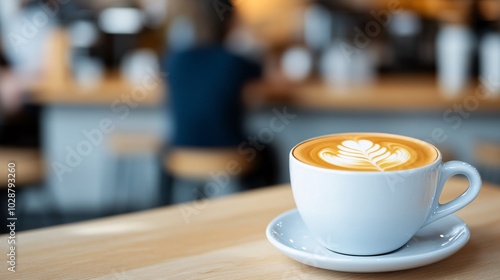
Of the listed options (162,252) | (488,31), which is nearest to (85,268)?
(162,252)

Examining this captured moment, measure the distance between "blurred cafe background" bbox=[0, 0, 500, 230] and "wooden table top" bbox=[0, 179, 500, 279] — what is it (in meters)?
1.72

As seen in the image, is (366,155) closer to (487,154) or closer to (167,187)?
(487,154)

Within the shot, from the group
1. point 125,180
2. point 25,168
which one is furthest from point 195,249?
point 125,180

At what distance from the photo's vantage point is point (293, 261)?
73 centimetres

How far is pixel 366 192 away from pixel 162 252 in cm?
25

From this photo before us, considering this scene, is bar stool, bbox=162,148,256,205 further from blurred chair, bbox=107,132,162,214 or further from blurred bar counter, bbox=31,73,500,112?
blurred chair, bbox=107,132,162,214

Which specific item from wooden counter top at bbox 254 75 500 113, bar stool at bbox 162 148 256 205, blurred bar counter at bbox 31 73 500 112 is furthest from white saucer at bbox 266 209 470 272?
wooden counter top at bbox 254 75 500 113

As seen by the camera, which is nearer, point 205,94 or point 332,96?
point 205,94

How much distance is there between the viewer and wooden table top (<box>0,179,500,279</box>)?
27.3 inches

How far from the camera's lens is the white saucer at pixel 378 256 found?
2.17 ft

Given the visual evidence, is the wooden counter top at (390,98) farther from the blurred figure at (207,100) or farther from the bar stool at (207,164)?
the bar stool at (207,164)

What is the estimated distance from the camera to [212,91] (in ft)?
8.70

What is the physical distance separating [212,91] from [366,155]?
1.97 metres

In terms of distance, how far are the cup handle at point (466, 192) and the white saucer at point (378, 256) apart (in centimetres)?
3
